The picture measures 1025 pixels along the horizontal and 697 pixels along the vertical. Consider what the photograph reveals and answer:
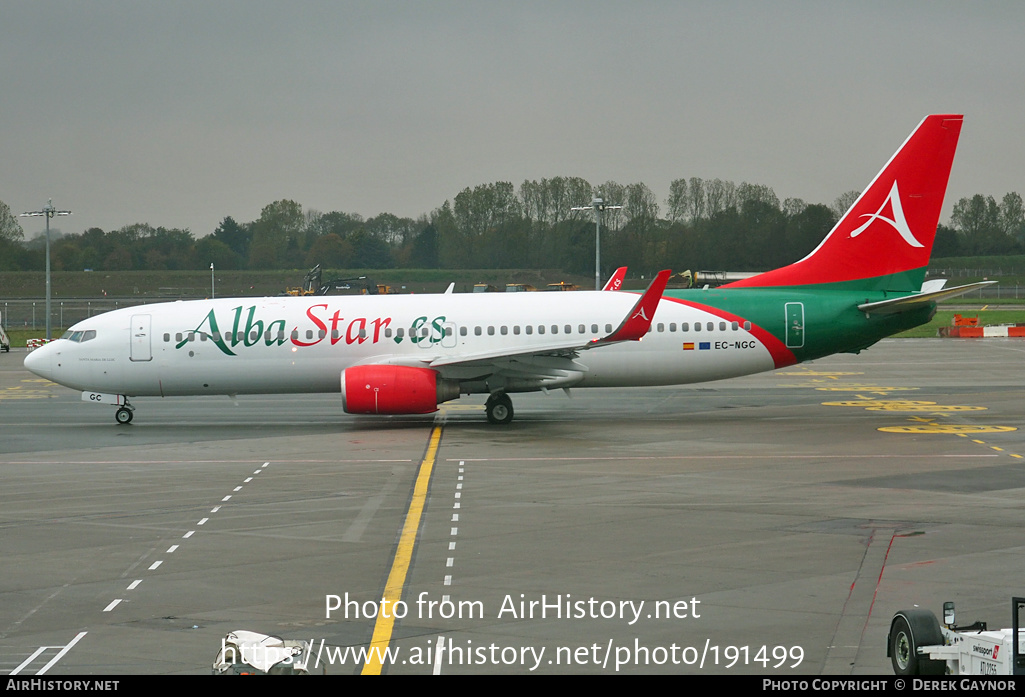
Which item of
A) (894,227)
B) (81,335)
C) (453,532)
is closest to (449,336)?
(81,335)

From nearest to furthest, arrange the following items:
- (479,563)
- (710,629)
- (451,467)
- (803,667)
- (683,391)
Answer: (803,667) < (710,629) < (479,563) < (451,467) < (683,391)

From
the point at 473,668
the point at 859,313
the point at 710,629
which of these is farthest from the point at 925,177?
the point at 473,668

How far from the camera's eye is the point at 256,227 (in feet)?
367

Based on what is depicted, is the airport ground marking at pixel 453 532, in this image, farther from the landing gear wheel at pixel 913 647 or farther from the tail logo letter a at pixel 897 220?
the tail logo letter a at pixel 897 220

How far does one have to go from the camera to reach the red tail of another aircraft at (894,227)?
103ft

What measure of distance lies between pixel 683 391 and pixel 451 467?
18934 mm

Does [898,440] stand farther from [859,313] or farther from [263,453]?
[263,453]

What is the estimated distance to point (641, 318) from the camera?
28016mm

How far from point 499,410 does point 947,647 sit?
21.8 meters

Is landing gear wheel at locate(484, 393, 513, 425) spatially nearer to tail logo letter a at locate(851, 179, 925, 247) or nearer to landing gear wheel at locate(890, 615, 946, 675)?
tail logo letter a at locate(851, 179, 925, 247)

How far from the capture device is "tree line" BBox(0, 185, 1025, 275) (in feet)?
234

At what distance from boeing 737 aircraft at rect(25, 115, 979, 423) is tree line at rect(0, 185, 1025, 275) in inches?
1422

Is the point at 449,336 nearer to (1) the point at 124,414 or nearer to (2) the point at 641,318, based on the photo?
(2) the point at 641,318

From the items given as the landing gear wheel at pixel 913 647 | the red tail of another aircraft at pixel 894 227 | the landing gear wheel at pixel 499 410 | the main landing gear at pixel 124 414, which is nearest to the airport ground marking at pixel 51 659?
the landing gear wheel at pixel 913 647
